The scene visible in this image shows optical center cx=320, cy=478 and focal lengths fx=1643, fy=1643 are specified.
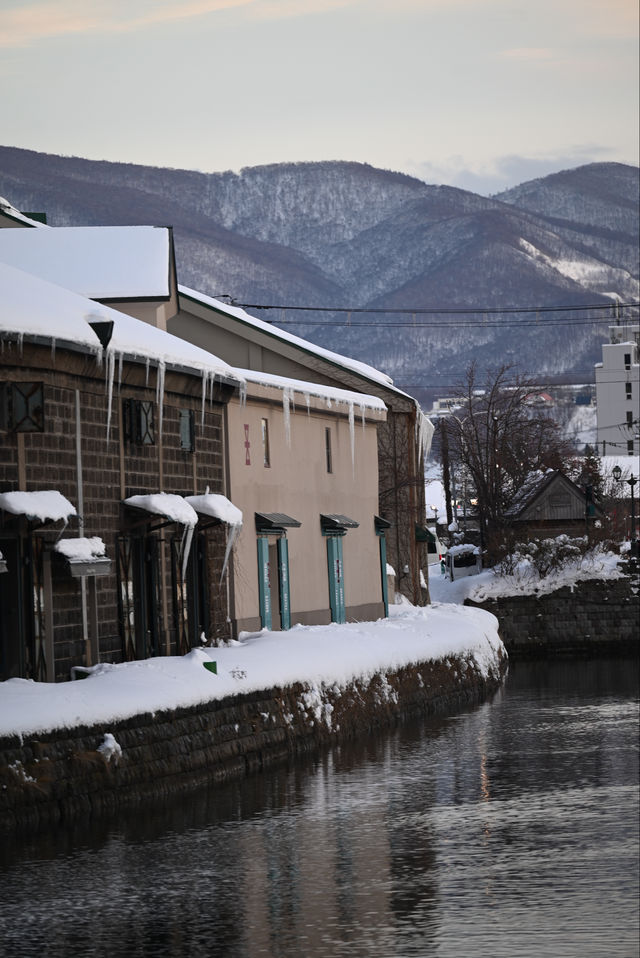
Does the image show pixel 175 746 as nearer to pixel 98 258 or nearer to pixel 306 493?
pixel 98 258

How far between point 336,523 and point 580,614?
32.4m

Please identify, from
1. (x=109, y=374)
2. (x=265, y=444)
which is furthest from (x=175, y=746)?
(x=265, y=444)

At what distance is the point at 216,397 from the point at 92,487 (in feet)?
26.2

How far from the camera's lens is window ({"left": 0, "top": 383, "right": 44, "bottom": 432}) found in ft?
85.9

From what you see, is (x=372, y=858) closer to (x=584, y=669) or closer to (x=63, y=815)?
(x=63, y=815)

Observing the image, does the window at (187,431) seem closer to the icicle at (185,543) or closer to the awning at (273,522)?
the icicle at (185,543)

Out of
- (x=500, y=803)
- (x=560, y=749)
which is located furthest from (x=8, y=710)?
(x=560, y=749)

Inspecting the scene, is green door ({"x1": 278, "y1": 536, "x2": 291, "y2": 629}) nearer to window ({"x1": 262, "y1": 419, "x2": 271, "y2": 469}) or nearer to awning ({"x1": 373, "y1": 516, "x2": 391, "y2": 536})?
window ({"x1": 262, "y1": 419, "x2": 271, "y2": 469})

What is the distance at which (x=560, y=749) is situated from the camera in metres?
31.2

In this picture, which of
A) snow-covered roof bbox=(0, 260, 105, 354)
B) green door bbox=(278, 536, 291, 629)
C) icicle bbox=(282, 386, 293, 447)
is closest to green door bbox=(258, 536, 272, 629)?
green door bbox=(278, 536, 291, 629)

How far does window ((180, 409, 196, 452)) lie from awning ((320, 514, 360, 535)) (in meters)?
10.9

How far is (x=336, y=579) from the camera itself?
46500 millimetres

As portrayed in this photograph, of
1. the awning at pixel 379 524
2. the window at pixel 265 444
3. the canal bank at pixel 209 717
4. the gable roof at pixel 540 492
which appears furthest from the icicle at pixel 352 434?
the gable roof at pixel 540 492

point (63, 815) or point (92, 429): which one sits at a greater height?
point (92, 429)
